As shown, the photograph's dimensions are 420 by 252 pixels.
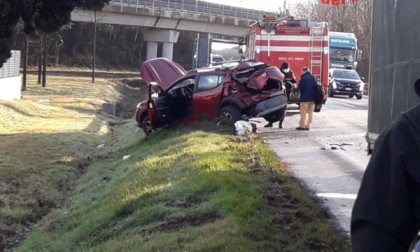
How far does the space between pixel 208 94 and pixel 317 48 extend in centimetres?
844

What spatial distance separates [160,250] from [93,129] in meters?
19.6

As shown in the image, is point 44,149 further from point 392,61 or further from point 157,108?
point 392,61

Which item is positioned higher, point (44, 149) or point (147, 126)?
point (147, 126)

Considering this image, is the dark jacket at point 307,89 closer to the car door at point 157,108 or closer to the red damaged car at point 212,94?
the red damaged car at point 212,94

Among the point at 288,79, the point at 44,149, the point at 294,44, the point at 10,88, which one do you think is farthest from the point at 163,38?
the point at 44,149

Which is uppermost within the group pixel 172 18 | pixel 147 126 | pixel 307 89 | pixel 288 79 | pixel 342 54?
pixel 172 18

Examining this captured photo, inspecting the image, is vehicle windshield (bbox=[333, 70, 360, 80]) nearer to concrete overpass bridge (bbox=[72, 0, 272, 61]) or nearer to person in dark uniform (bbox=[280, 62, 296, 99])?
person in dark uniform (bbox=[280, 62, 296, 99])

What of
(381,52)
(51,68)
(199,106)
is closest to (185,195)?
(381,52)

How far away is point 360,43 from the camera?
63.7 metres

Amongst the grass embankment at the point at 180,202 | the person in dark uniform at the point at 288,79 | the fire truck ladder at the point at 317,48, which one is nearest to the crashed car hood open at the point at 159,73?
the grass embankment at the point at 180,202

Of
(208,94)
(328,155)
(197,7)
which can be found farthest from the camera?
(197,7)

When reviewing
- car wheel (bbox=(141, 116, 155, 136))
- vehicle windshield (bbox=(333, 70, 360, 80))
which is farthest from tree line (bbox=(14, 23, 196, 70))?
car wheel (bbox=(141, 116, 155, 136))

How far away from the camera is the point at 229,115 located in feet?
61.2

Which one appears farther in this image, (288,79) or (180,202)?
(288,79)
